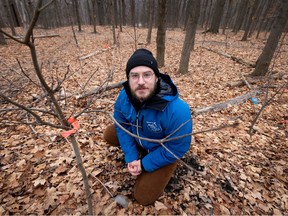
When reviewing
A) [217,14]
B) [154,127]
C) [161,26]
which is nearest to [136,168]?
[154,127]

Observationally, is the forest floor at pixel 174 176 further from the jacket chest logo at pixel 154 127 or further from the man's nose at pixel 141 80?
the jacket chest logo at pixel 154 127

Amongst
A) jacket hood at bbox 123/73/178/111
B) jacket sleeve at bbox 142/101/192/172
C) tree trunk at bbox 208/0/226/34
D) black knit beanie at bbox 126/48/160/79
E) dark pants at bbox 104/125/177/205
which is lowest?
dark pants at bbox 104/125/177/205

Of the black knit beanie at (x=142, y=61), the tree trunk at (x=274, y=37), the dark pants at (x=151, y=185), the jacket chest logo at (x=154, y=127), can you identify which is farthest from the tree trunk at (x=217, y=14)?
the dark pants at (x=151, y=185)

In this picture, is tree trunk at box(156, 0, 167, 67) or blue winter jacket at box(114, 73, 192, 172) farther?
tree trunk at box(156, 0, 167, 67)

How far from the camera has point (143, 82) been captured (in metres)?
2.04

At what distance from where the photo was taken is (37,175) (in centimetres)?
259

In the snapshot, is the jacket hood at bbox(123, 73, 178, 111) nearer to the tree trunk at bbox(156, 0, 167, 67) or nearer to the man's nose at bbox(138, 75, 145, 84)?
the man's nose at bbox(138, 75, 145, 84)

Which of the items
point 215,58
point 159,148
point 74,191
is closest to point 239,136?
point 159,148

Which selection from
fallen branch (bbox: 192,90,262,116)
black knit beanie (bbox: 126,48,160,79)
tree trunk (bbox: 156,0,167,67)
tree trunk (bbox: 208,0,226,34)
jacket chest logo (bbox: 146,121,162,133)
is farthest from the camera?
tree trunk (bbox: 208,0,226,34)

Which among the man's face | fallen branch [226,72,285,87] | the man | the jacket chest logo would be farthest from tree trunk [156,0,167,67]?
the jacket chest logo

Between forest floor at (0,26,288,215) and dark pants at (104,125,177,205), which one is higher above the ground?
dark pants at (104,125,177,205)

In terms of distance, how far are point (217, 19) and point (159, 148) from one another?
20344 millimetres

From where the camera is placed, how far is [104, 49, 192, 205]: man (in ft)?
6.75

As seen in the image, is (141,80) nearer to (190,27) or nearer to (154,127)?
(154,127)
